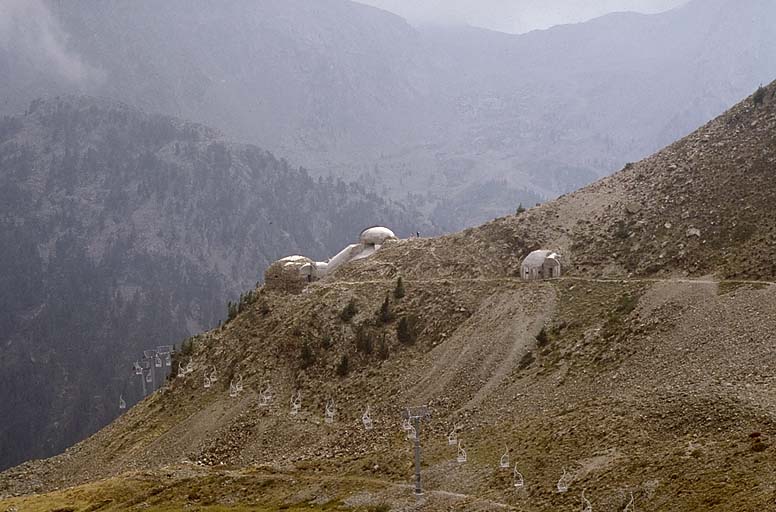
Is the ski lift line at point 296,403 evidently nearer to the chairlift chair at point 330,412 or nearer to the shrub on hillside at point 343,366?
the chairlift chair at point 330,412

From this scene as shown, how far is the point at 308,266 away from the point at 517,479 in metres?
58.0

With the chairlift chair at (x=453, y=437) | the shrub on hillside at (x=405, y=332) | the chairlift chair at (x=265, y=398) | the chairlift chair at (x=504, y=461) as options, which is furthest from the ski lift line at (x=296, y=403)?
the chairlift chair at (x=504, y=461)

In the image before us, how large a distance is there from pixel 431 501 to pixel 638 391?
16.2 meters

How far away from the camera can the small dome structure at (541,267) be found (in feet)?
264

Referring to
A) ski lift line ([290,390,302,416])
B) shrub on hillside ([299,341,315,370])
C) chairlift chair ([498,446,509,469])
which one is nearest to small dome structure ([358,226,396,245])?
shrub on hillside ([299,341,315,370])

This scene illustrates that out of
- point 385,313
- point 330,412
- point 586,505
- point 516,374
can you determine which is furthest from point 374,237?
point 586,505

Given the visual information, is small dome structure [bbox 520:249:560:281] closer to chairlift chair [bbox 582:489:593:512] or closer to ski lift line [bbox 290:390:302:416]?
ski lift line [bbox 290:390:302:416]

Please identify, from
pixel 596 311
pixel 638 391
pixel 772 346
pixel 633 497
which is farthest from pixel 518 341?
pixel 633 497

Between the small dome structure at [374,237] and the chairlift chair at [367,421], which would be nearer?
the chairlift chair at [367,421]

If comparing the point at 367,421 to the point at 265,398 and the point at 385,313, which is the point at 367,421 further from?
the point at 385,313

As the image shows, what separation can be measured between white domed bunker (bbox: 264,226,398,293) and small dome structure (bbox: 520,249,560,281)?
27.3 meters

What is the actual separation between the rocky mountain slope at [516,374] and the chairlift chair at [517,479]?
31cm

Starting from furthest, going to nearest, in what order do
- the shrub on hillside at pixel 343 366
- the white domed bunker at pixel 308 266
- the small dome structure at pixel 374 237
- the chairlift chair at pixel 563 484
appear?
the small dome structure at pixel 374 237, the white domed bunker at pixel 308 266, the shrub on hillside at pixel 343 366, the chairlift chair at pixel 563 484

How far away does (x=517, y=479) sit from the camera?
48062 millimetres
